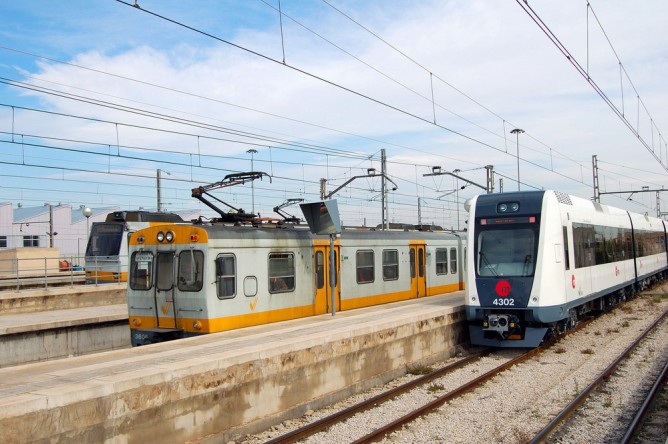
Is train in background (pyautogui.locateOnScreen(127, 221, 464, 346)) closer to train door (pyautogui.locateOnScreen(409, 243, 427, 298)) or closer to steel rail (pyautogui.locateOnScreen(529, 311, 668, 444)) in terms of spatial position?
train door (pyautogui.locateOnScreen(409, 243, 427, 298))

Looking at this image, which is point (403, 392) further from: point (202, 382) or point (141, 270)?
point (141, 270)

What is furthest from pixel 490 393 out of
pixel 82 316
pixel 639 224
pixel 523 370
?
pixel 639 224

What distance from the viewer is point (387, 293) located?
17.0m

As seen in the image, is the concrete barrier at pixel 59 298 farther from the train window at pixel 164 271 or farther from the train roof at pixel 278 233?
the train roof at pixel 278 233

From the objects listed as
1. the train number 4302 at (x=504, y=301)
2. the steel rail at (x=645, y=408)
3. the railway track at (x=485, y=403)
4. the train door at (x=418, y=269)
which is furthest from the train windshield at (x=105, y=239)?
the steel rail at (x=645, y=408)

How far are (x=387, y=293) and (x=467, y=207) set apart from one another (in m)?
4.07

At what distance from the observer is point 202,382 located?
289 inches

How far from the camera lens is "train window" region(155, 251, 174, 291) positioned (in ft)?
38.5

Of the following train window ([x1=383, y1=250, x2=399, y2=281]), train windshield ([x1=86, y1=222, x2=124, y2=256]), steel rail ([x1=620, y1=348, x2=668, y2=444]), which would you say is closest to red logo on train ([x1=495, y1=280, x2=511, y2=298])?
steel rail ([x1=620, y1=348, x2=668, y2=444])

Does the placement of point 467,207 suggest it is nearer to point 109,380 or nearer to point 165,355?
point 165,355

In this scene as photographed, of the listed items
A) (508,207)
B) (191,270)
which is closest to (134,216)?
(191,270)

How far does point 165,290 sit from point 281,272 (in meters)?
2.43

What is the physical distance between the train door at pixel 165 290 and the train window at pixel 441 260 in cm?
1032

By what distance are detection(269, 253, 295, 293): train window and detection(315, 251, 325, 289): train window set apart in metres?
0.91
